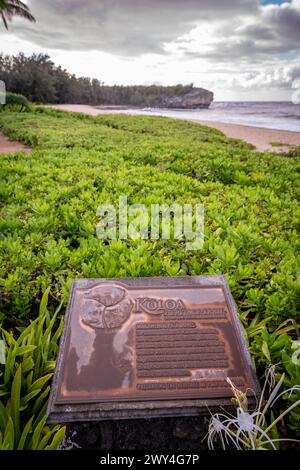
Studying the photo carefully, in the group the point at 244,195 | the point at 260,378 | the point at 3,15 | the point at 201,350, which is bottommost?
the point at 260,378

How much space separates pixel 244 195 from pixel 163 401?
338 cm

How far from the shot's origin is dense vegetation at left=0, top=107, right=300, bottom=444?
2.48m

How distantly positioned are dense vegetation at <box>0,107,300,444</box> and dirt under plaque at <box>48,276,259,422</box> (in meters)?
0.27

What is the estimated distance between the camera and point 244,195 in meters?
4.49

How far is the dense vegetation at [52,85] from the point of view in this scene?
107 feet

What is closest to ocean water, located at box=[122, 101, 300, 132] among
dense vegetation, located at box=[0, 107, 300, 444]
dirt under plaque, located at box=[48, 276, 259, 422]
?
dense vegetation, located at box=[0, 107, 300, 444]

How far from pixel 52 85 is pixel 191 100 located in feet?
126

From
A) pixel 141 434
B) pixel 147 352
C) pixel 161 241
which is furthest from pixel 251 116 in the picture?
pixel 141 434

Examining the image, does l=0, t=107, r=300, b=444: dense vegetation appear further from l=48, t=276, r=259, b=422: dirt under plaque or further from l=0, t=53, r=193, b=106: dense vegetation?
l=0, t=53, r=193, b=106: dense vegetation

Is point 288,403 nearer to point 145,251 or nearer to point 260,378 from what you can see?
point 260,378

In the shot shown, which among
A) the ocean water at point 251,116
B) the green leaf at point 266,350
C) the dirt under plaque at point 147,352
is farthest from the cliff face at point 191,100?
the green leaf at point 266,350

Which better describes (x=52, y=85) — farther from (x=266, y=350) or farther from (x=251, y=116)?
(x=266, y=350)
